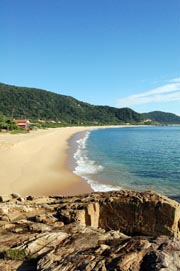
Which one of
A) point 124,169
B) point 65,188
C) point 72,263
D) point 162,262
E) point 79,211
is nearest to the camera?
point 162,262

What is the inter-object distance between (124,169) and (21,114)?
169332 millimetres

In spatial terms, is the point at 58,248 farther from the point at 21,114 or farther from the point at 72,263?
the point at 21,114

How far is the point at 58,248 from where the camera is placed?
6785mm

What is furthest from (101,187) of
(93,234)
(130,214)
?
(93,234)

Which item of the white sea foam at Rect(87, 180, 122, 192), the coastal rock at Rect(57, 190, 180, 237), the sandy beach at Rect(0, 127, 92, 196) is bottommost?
the white sea foam at Rect(87, 180, 122, 192)

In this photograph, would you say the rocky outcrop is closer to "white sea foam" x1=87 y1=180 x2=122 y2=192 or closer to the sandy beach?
the sandy beach

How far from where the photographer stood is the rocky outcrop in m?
5.82

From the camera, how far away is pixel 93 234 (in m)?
7.54

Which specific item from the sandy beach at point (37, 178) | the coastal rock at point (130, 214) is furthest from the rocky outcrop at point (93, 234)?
the sandy beach at point (37, 178)

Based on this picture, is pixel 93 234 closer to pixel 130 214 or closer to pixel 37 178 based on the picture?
pixel 130 214

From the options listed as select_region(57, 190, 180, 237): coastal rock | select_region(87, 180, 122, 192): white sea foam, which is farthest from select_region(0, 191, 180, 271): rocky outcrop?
select_region(87, 180, 122, 192): white sea foam

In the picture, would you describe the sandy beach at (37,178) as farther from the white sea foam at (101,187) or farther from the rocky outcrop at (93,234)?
the rocky outcrop at (93,234)

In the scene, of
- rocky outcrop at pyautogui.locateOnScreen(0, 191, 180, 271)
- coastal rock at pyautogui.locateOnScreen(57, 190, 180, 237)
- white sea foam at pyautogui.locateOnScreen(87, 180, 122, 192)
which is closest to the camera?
rocky outcrop at pyautogui.locateOnScreen(0, 191, 180, 271)

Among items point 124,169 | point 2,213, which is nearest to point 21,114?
point 124,169
